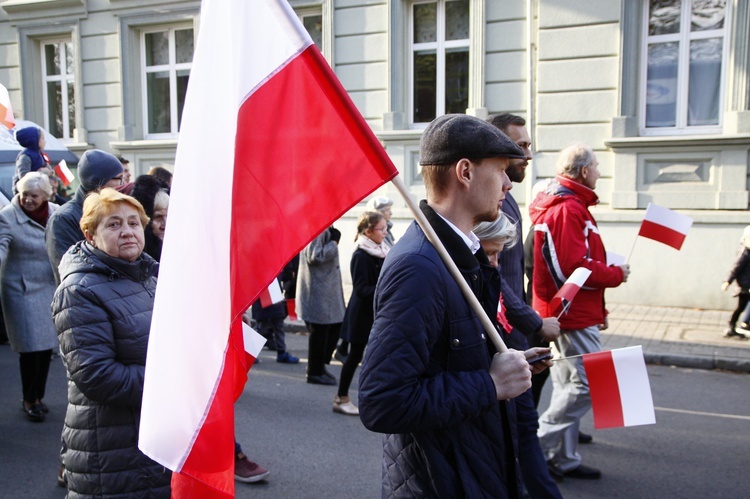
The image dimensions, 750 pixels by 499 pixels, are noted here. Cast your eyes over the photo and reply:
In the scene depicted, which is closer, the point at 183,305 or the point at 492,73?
the point at 183,305

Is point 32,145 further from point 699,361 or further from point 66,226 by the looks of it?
point 699,361

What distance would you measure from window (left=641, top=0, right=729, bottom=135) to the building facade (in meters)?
0.01

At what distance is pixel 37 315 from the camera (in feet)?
18.4

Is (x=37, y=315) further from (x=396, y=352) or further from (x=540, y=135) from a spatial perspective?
(x=540, y=135)

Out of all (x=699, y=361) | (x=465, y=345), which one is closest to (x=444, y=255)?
(x=465, y=345)

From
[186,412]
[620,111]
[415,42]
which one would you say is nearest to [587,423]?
[186,412]

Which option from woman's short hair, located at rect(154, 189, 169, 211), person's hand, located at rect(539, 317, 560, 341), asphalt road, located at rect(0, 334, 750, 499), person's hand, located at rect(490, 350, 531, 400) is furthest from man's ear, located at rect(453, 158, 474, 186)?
asphalt road, located at rect(0, 334, 750, 499)

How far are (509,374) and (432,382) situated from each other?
23 cm

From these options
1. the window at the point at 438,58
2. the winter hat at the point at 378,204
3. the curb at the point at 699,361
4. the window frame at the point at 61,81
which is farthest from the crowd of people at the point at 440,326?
the window frame at the point at 61,81

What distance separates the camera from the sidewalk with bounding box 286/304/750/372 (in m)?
7.29

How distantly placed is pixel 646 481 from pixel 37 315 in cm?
463

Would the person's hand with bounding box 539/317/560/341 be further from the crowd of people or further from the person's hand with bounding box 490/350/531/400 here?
the person's hand with bounding box 490/350/531/400

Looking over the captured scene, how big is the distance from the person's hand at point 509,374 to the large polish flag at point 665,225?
3.45 meters

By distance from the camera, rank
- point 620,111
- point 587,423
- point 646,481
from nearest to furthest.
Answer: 1. point 646,481
2. point 587,423
3. point 620,111
